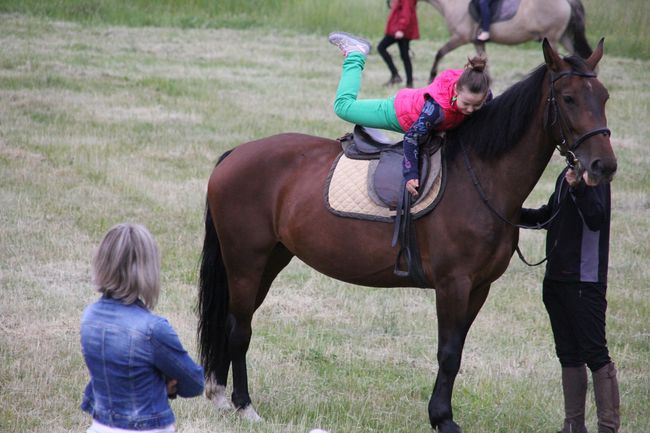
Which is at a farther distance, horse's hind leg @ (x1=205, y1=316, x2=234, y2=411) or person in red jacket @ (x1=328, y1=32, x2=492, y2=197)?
horse's hind leg @ (x1=205, y1=316, x2=234, y2=411)

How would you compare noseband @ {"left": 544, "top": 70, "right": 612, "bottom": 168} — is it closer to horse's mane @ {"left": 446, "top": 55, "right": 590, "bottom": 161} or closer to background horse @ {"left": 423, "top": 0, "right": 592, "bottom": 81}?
horse's mane @ {"left": 446, "top": 55, "right": 590, "bottom": 161}

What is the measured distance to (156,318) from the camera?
10.5 feet

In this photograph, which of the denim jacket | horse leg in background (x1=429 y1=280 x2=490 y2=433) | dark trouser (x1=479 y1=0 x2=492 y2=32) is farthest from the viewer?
dark trouser (x1=479 y1=0 x2=492 y2=32)

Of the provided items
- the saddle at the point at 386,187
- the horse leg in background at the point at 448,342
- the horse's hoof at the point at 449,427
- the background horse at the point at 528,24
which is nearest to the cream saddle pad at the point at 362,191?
the saddle at the point at 386,187

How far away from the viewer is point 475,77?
15.1 ft

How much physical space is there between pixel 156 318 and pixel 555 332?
255cm

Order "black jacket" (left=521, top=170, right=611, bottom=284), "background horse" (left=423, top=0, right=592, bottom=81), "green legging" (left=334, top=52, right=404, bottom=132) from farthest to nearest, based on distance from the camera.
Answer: "background horse" (left=423, top=0, right=592, bottom=81), "green legging" (left=334, top=52, right=404, bottom=132), "black jacket" (left=521, top=170, right=611, bottom=284)

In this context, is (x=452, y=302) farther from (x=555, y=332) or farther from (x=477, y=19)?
(x=477, y=19)

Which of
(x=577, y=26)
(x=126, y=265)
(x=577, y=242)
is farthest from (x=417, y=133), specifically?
(x=577, y=26)

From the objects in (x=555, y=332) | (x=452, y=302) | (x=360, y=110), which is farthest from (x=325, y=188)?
(x=555, y=332)

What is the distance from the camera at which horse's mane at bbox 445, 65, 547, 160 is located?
4.69 metres

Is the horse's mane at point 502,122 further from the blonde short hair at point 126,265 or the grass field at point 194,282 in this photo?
the blonde short hair at point 126,265

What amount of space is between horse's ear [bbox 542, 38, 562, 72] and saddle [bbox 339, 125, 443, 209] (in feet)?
2.50

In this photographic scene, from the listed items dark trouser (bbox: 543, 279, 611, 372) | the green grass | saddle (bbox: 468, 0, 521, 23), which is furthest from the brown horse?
the green grass
